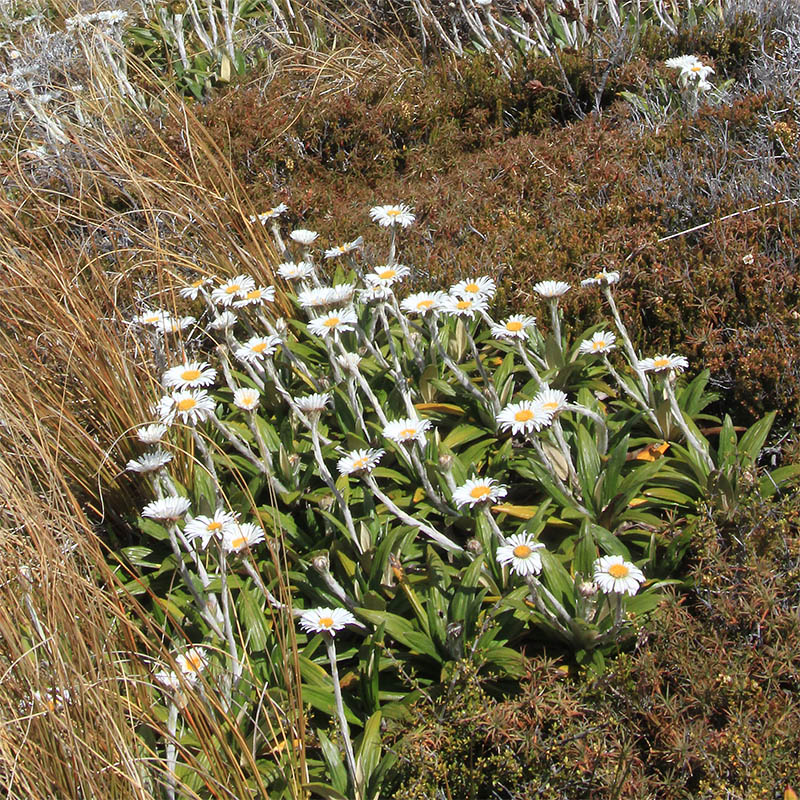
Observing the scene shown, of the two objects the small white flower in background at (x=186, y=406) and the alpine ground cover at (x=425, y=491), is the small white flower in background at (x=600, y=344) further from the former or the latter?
the small white flower in background at (x=186, y=406)

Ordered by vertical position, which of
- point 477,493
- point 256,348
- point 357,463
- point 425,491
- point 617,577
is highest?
point 256,348

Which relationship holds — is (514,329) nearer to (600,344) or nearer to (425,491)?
(600,344)

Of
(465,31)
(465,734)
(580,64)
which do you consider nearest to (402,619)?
(465,734)

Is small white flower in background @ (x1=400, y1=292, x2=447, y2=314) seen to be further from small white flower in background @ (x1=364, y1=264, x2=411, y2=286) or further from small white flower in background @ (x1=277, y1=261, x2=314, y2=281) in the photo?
small white flower in background @ (x1=277, y1=261, x2=314, y2=281)

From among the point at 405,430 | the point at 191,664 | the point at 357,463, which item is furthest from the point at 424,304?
the point at 191,664

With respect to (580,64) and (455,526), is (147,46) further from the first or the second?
(455,526)
